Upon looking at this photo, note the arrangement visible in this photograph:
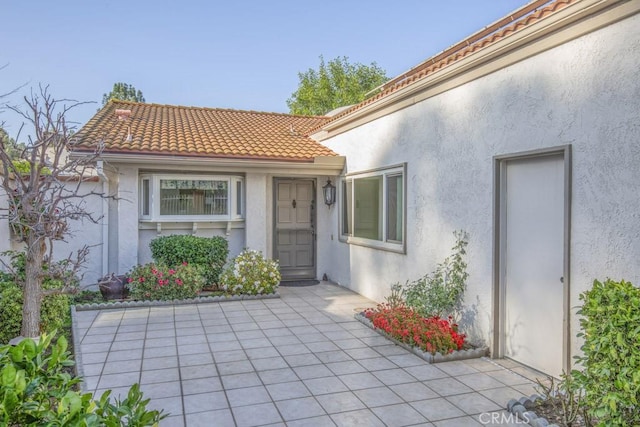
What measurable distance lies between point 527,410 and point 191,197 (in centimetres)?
799

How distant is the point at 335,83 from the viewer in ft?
105

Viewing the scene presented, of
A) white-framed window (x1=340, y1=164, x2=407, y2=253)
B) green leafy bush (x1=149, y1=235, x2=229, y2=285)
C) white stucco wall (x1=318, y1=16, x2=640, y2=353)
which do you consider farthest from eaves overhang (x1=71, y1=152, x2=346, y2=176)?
white stucco wall (x1=318, y1=16, x2=640, y2=353)

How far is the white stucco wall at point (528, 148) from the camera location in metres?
3.91

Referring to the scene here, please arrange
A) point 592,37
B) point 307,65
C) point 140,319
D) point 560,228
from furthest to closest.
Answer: point 307,65 → point 140,319 → point 560,228 → point 592,37

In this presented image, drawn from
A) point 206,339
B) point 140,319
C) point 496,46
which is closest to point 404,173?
point 496,46

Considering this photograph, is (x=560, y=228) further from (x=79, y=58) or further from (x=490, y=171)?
(x=79, y=58)

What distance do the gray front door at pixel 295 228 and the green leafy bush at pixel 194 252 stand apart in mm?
1769

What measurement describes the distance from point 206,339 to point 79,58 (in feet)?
26.7

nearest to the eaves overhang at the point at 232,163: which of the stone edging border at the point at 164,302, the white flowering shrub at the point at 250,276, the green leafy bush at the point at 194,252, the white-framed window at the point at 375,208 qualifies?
the white-framed window at the point at 375,208

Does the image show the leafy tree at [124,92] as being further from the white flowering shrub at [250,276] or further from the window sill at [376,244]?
the window sill at [376,244]

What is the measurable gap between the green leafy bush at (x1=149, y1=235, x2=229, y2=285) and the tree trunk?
4326mm

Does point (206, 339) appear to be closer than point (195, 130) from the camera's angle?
Yes

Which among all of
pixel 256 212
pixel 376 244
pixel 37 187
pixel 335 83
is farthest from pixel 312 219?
pixel 335 83

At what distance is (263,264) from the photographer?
9273 millimetres
